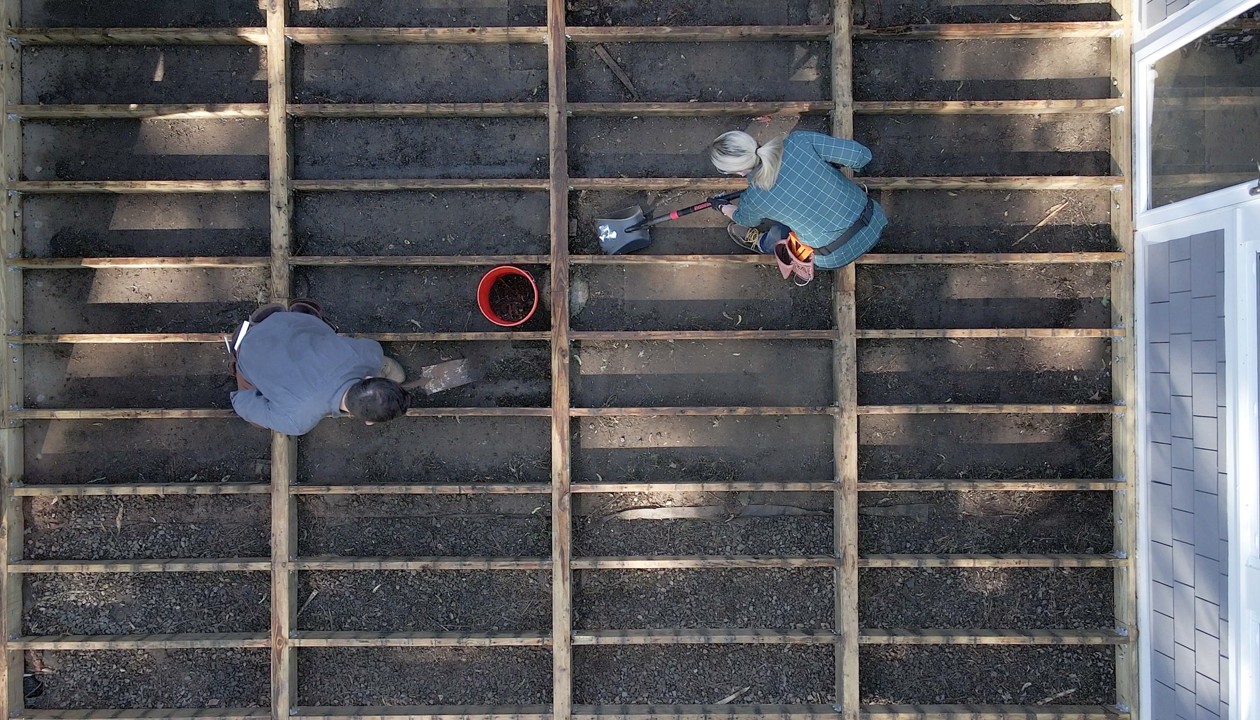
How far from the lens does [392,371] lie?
4461mm

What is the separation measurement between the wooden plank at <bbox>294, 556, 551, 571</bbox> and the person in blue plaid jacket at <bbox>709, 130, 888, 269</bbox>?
2.77 meters

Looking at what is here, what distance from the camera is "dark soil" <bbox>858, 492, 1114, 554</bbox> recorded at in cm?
486

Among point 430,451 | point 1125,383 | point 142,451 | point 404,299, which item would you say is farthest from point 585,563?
point 1125,383

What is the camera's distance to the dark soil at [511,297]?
4.81 m

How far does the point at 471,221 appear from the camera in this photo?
4867 mm

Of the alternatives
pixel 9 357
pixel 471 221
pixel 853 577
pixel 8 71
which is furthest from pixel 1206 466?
pixel 8 71

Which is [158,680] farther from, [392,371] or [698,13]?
[698,13]

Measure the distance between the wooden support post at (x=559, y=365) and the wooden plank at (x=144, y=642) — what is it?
6.78 feet

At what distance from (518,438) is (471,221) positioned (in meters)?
1.64

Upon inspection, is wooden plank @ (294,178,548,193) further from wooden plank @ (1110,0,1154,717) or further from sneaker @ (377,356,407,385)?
wooden plank @ (1110,0,1154,717)

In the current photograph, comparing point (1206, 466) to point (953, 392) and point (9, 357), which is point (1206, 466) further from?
point (9, 357)

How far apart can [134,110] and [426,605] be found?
4085 millimetres

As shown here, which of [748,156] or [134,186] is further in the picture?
[134,186]

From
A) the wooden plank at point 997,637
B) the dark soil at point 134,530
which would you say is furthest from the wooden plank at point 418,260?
the wooden plank at point 997,637
